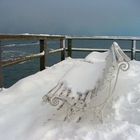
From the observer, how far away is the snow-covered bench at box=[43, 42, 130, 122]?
311 cm

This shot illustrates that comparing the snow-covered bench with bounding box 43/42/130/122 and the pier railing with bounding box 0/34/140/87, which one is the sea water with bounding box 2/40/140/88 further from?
the snow-covered bench with bounding box 43/42/130/122

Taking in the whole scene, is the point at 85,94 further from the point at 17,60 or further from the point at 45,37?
the point at 45,37

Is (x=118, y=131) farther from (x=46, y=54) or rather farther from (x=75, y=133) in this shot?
(x=46, y=54)

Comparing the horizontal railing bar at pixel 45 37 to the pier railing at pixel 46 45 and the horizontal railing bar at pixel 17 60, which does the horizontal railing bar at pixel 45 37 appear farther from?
the horizontal railing bar at pixel 17 60

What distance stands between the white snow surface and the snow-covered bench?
2 cm

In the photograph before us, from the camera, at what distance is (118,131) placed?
2.82 meters

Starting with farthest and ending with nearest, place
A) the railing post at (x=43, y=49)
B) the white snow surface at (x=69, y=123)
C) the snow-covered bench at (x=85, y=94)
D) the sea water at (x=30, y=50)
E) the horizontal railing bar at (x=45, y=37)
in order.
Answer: the railing post at (x=43, y=49), the sea water at (x=30, y=50), the horizontal railing bar at (x=45, y=37), the snow-covered bench at (x=85, y=94), the white snow surface at (x=69, y=123)

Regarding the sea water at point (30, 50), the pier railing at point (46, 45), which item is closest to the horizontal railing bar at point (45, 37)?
the pier railing at point (46, 45)

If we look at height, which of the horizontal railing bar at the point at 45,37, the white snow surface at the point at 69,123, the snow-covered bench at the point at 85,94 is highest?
the horizontal railing bar at the point at 45,37

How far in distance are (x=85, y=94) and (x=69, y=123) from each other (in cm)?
27

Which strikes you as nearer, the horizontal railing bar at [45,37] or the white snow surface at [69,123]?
the white snow surface at [69,123]

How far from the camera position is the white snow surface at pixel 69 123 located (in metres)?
2.80

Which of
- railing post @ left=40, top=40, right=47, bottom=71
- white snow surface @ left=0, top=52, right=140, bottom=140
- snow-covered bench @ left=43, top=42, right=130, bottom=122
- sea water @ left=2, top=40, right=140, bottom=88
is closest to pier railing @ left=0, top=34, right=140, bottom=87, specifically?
railing post @ left=40, top=40, right=47, bottom=71

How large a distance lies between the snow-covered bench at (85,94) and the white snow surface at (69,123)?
0.02m
